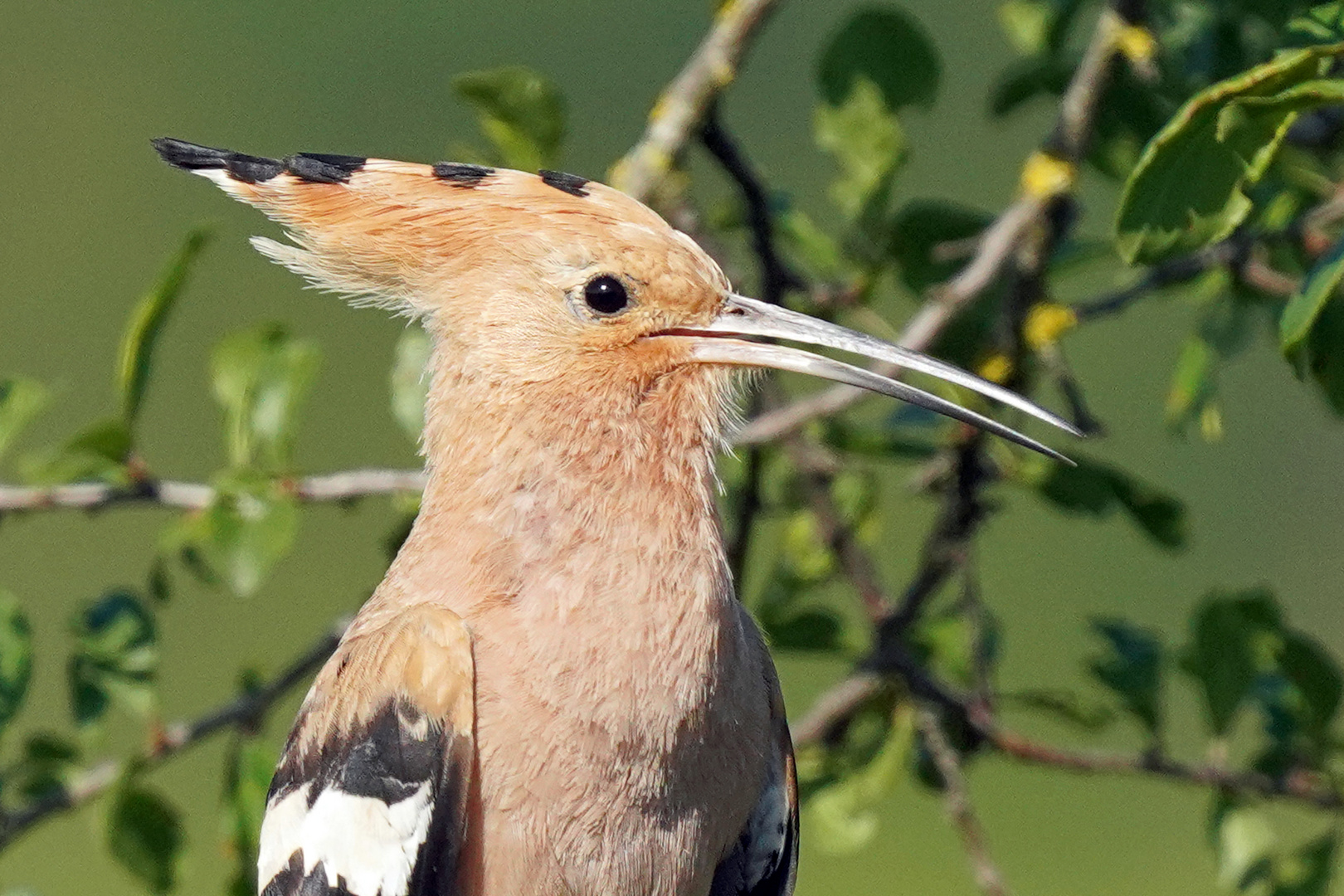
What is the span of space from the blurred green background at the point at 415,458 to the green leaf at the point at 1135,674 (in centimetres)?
224

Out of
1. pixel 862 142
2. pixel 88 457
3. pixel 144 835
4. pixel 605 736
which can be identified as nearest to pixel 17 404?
pixel 88 457

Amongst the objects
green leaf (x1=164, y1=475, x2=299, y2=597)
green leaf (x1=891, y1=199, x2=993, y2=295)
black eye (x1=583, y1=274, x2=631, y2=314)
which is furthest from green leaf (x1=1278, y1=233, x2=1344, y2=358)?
green leaf (x1=164, y1=475, x2=299, y2=597)

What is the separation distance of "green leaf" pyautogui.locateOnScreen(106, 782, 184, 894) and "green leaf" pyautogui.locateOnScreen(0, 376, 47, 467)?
1.50 feet

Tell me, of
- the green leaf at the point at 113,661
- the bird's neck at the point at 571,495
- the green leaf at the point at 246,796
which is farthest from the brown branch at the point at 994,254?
the green leaf at the point at 113,661

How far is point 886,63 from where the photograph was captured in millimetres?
2402

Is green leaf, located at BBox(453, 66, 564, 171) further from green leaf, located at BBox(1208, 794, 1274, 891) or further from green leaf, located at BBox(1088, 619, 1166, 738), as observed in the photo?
green leaf, located at BBox(1208, 794, 1274, 891)

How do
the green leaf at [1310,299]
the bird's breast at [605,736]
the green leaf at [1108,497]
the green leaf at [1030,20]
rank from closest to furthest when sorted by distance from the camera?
the green leaf at [1310,299]
the bird's breast at [605,736]
the green leaf at [1108,497]
the green leaf at [1030,20]

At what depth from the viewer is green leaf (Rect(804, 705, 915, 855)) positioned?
2314mm

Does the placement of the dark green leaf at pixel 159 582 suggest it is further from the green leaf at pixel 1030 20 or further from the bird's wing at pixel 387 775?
the green leaf at pixel 1030 20

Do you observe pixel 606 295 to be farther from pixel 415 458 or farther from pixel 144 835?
pixel 415 458

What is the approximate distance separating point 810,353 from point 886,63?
0.65 m

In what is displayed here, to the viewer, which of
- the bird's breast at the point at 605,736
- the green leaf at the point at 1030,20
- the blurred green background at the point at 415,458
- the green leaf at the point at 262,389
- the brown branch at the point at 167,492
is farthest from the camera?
the blurred green background at the point at 415,458

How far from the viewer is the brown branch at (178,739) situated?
2191 mm

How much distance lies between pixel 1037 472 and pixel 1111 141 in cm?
45
